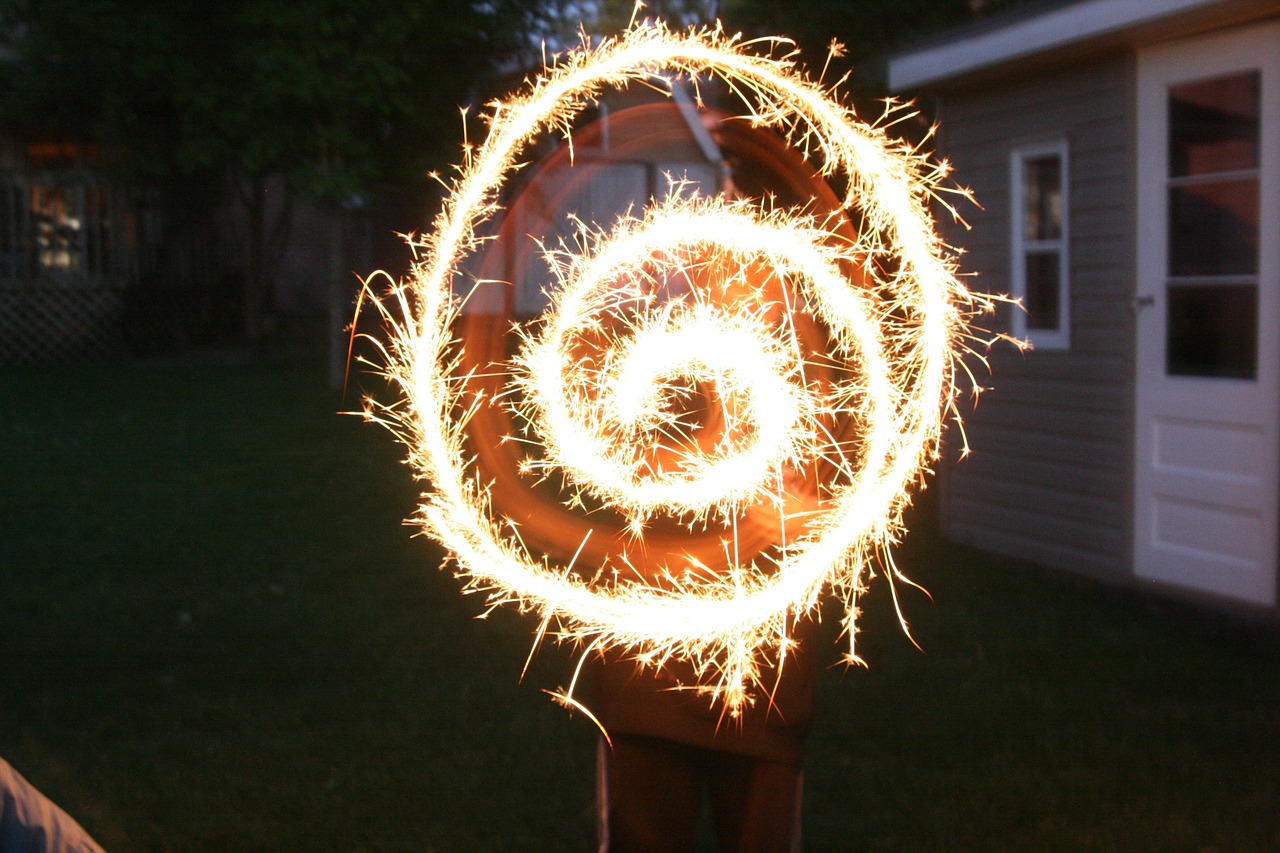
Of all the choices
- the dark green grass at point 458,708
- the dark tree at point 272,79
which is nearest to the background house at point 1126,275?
the dark green grass at point 458,708

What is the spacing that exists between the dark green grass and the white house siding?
0.36m

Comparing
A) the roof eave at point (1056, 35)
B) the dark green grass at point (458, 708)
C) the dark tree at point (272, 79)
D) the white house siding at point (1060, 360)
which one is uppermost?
the dark tree at point (272, 79)

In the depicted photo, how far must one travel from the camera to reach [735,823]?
9.19ft

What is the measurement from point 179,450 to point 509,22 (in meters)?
9.24

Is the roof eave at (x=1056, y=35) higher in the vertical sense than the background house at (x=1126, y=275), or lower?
higher

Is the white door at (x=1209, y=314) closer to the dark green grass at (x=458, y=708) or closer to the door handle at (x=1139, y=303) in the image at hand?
the door handle at (x=1139, y=303)

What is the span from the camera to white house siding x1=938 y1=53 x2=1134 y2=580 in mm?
7438

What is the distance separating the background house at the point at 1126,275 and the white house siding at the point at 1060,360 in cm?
1

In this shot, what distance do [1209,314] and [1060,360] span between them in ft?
3.85

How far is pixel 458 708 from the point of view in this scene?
5484 mm

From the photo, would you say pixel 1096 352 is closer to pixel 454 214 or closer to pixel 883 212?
pixel 883 212

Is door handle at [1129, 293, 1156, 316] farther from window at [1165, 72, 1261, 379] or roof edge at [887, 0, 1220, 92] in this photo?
roof edge at [887, 0, 1220, 92]

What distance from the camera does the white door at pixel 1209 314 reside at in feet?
21.2

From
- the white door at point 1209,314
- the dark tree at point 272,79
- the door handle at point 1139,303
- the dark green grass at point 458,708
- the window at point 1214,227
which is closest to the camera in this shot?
the dark green grass at point 458,708
